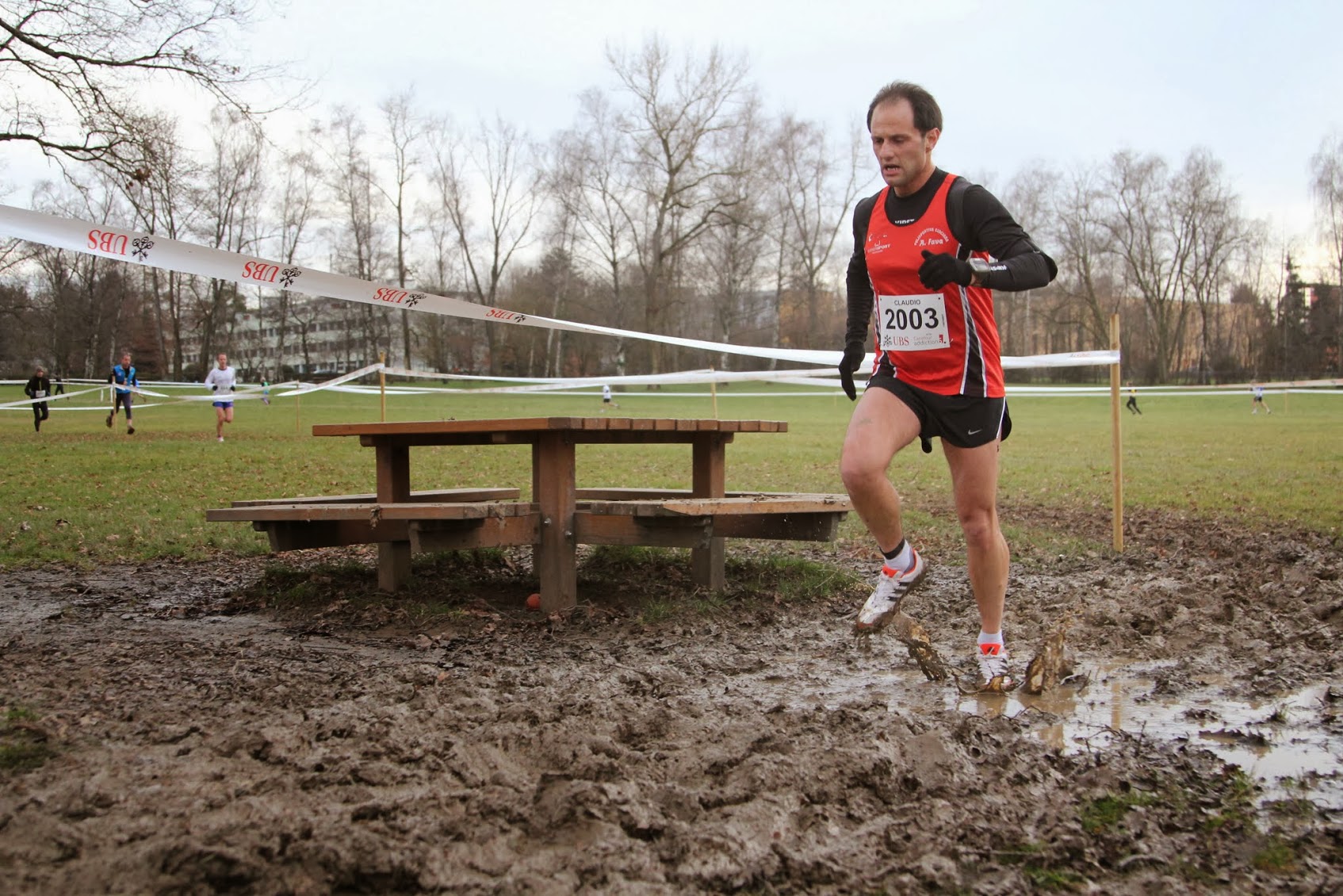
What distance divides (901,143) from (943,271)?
0.54 m

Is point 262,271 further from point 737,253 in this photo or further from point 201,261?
point 737,253

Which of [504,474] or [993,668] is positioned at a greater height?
[993,668]

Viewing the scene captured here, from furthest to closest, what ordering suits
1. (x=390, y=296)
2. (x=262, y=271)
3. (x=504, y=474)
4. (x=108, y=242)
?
(x=504, y=474)
(x=390, y=296)
(x=262, y=271)
(x=108, y=242)

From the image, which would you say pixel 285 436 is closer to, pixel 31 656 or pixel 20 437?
pixel 20 437

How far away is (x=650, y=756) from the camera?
2699 mm

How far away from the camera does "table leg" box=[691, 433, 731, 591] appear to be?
5.53 meters

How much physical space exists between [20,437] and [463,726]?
1953 centimetres

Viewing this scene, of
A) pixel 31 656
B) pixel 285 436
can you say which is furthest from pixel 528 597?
pixel 285 436

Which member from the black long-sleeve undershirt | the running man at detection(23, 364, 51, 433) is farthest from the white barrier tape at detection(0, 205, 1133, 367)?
the running man at detection(23, 364, 51, 433)

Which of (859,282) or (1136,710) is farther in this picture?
(859,282)

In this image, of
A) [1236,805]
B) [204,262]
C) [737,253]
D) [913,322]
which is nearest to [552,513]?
[913,322]

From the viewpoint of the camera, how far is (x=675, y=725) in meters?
2.97

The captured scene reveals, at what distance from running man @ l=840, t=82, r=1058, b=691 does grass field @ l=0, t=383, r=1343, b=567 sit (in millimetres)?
3873

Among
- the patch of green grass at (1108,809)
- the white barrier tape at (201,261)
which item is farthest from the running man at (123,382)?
the patch of green grass at (1108,809)
